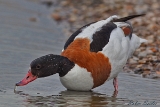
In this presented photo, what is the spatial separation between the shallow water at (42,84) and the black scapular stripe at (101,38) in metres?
0.65

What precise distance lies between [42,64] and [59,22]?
7299mm

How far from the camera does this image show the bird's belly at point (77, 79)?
23.8 feet

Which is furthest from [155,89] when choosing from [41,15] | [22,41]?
[41,15]

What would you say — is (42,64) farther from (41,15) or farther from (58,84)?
(41,15)

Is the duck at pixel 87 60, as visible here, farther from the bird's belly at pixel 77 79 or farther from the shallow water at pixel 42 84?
the shallow water at pixel 42 84

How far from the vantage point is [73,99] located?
714cm

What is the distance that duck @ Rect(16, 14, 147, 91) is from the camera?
7.25 metres

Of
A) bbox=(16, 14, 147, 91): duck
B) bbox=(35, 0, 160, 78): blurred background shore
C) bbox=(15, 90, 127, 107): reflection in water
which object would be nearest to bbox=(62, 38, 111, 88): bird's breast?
bbox=(16, 14, 147, 91): duck

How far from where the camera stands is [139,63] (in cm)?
965

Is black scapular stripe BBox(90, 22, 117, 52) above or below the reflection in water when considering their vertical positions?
above

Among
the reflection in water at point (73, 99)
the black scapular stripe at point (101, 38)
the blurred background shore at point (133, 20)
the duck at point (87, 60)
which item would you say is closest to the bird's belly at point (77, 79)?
the duck at point (87, 60)

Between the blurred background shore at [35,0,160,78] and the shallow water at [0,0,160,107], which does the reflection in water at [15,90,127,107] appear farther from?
the blurred background shore at [35,0,160,78]

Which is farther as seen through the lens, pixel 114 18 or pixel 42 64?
pixel 114 18

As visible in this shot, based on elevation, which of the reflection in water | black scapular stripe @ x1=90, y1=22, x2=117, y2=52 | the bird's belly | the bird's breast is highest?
black scapular stripe @ x1=90, y1=22, x2=117, y2=52
